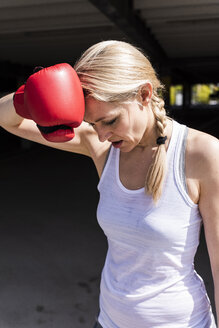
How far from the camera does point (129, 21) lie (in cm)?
580

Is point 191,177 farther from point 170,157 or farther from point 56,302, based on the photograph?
point 56,302

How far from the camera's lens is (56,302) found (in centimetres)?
311

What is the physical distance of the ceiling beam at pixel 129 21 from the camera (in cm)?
479

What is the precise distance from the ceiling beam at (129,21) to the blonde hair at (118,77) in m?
3.60

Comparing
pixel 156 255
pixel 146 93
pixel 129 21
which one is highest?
pixel 146 93

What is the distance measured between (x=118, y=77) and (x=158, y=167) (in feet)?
0.99

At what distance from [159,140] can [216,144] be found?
19 cm

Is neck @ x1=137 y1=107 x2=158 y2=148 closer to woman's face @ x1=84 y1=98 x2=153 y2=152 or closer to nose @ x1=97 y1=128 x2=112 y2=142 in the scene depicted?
woman's face @ x1=84 y1=98 x2=153 y2=152

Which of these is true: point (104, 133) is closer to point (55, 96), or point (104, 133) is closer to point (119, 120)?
point (119, 120)

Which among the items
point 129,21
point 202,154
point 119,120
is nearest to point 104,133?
point 119,120

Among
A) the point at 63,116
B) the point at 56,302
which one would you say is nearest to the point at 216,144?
the point at 63,116

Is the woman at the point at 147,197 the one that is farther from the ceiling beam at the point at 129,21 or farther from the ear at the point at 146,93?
the ceiling beam at the point at 129,21

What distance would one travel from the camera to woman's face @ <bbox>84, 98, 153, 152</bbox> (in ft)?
4.01

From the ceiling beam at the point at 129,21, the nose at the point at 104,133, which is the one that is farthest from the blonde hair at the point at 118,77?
the ceiling beam at the point at 129,21
